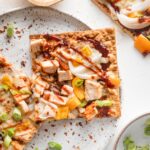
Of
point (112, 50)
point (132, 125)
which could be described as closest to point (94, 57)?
point (112, 50)

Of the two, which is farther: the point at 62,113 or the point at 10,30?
the point at 10,30

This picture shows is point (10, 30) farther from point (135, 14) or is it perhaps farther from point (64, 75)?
point (135, 14)

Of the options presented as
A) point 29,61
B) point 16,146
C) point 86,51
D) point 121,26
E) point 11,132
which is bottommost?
point 16,146

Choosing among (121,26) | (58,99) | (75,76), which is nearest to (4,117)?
(58,99)

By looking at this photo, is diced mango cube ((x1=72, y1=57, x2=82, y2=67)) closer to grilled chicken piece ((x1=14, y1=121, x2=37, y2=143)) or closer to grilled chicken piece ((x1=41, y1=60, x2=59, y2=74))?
grilled chicken piece ((x1=41, y1=60, x2=59, y2=74))

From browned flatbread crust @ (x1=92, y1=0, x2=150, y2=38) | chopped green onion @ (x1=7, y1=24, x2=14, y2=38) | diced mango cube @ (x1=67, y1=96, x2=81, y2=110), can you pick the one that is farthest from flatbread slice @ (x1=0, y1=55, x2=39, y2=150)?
browned flatbread crust @ (x1=92, y1=0, x2=150, y2=38)

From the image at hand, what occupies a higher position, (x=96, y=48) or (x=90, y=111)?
(x=96, y=48)
